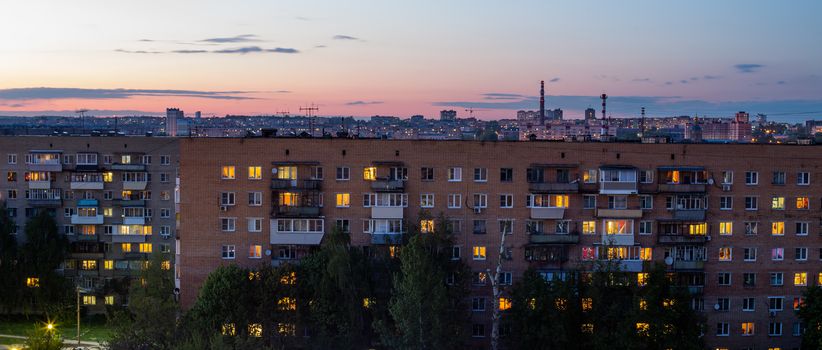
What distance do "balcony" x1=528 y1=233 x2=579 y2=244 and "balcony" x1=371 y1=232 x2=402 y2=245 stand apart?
774cm

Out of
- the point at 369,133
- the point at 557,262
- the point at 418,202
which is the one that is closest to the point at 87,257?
the point at 369,133

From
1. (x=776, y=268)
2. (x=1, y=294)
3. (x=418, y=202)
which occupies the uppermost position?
(x=418, y=202)

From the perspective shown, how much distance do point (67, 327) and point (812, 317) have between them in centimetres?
5197

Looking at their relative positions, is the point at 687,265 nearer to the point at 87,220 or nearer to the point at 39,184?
the point at 87,220

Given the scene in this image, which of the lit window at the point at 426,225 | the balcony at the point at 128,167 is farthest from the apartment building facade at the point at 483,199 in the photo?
the balcony at the point at 128,167

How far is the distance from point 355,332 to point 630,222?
17145 mm

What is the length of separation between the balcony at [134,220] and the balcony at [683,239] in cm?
4176

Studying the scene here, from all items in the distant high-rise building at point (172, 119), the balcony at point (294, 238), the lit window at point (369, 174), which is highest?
the distant high-rise building at point (172, 119)

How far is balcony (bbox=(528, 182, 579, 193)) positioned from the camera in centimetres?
4750

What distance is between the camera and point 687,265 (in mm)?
48312

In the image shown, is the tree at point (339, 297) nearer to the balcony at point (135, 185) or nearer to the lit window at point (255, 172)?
the lit window at point (255, 172)

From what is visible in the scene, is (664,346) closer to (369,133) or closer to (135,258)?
(369,133)

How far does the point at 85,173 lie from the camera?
67.5 meters

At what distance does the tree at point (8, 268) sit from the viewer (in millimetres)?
65062
